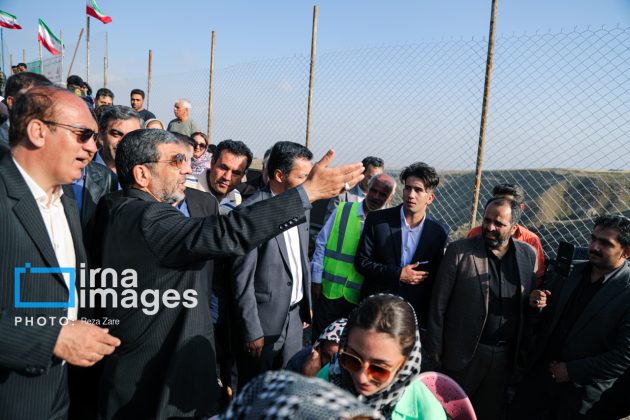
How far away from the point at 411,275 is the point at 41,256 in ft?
7.80

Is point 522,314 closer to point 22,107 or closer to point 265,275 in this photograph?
point 265,275

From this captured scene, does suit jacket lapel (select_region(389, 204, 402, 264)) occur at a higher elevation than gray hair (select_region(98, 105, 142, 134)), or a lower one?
lower

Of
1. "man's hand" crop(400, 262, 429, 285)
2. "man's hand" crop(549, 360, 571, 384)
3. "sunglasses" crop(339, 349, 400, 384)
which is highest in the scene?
"sunglasses" crop(339, 349, 400, 384)

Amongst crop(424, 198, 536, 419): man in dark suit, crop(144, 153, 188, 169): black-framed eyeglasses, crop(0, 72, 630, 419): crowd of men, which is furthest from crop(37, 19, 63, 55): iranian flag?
crop(424, 198, 536, 419): man in dark suit

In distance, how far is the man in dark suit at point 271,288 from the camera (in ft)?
9.12

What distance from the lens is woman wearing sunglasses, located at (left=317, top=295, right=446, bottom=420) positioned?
1668 mm

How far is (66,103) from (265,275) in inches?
59.5

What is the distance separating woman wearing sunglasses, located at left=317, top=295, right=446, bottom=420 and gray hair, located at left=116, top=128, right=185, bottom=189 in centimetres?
123

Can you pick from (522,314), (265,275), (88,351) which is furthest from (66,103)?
(522,314)

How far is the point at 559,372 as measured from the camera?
9.80ft

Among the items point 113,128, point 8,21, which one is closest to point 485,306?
point 113,128

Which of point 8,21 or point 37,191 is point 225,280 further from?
point 8,21

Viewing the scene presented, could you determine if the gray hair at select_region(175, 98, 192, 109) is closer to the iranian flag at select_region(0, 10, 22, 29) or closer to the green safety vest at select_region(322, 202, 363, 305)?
the green safety vest at select_region(322, 202, 363, 305)

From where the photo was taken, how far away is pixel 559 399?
3.08m
